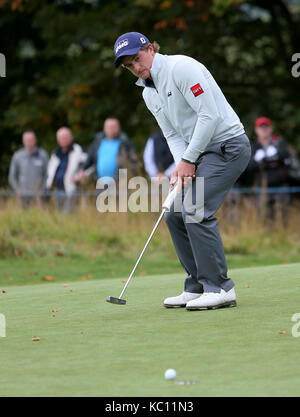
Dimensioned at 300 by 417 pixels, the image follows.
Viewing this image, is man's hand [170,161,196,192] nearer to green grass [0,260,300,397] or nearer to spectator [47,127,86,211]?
green grass [0,260,300,397]

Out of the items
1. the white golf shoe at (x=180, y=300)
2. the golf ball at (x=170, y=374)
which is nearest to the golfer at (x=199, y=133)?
the white golf shoe at (x=180, y=300)

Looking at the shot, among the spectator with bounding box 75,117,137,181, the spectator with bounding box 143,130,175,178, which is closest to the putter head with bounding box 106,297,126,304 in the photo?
the spectator with bounding box 143,130,175,178

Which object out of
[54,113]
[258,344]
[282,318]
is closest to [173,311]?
[282,318]

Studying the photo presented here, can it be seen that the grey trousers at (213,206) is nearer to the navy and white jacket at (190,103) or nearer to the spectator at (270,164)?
the navy and white jacket at (190,103)

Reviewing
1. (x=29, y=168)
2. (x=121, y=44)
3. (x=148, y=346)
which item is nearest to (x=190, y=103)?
(x=121, y=44)

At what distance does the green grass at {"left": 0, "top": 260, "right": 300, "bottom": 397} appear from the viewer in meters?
4.32

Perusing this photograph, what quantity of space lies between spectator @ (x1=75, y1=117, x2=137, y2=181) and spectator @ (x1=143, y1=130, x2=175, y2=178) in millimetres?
394

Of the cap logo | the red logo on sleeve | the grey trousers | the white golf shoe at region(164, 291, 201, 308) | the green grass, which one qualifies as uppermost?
the cap logo

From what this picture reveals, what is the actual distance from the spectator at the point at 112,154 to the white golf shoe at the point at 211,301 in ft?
26.5

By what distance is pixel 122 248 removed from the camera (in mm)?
14578

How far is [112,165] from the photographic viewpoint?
580 inches

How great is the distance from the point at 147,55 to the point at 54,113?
57.2 ft
